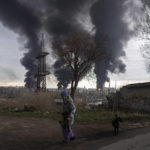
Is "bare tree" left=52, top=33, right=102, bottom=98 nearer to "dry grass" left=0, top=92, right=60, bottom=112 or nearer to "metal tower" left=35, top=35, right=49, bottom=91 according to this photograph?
"dry grass" left=0, top=92, right=60, bottom=112

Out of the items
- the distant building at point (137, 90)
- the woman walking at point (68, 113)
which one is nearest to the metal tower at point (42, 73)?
the distant building at point (137, 90)

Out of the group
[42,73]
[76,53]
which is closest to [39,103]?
[76,53]

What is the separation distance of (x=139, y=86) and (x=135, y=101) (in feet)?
8.65

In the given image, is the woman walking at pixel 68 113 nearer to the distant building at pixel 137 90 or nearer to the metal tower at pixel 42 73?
the distant building at pixel 137 90

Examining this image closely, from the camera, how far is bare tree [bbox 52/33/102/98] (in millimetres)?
16109

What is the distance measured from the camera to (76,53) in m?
16.1

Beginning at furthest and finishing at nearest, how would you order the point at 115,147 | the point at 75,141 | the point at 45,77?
the point at 45,77 < the point at 75,141 < the point at 115,147

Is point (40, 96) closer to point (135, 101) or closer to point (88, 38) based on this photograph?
point (88, 38)

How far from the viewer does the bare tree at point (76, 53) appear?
16109 mm

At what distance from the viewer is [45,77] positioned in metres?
41.0

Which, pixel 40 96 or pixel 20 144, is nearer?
pixel 20 144

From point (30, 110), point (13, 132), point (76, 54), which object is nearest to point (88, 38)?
point (76, 54)

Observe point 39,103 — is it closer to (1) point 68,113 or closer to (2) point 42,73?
(1) point 68,113

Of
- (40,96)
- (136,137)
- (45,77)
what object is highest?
(45,77)
